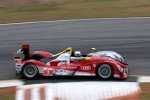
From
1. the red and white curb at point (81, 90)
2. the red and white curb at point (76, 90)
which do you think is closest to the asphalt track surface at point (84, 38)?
the red and white curb at point (76, 90)

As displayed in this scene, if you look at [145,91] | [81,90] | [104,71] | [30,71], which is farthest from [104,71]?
[30,71]

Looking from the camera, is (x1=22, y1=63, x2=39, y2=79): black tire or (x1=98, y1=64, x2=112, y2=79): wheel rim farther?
(x1=22, y1=63, x2=39, y2=79): black tire

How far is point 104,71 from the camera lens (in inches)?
560

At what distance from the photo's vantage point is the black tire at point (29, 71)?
47.9 ft

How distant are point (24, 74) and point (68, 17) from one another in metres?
9.95

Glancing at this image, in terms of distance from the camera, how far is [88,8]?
85.7 ft

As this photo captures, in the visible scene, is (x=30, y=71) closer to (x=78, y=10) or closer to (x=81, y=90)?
(x=81, y=90)

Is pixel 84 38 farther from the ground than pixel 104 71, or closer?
farther from the ground

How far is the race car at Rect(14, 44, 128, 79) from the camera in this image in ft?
46.5

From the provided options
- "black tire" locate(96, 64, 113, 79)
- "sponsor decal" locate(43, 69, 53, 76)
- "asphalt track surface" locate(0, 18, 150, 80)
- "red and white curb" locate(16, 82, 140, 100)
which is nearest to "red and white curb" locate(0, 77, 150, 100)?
"red and white curb" locate(16, 82, 140, 100)

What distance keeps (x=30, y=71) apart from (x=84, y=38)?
579 centimetres

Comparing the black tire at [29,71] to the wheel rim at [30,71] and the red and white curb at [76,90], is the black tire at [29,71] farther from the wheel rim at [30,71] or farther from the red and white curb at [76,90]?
the red and white curb at [76,90]

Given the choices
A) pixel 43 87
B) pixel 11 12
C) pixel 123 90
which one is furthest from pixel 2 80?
pixel 11 12

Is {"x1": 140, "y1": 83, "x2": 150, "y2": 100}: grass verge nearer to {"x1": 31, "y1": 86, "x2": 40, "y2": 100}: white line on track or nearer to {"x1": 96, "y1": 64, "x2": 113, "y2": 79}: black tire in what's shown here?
{"x1": 96, "y1": 64, "x2": 113, "y2": 79}: black tire
